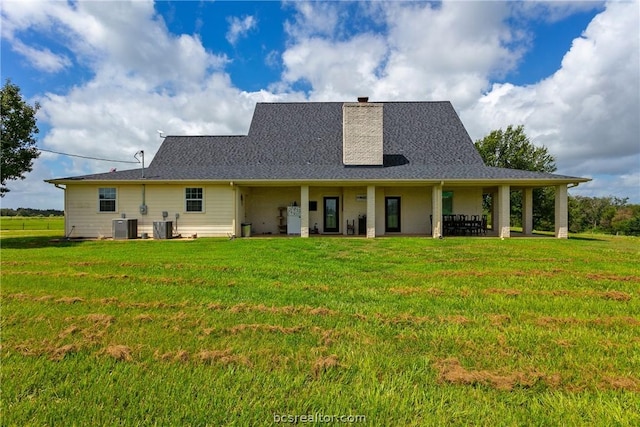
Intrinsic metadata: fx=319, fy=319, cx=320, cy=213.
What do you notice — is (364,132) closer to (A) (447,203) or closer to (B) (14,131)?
(A) (447,203)

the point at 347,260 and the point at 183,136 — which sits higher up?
the point at 183,136

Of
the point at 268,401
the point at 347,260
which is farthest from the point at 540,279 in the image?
the point at 268,401

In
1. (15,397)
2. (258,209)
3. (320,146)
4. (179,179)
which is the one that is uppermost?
(320,146)

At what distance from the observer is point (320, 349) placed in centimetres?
Answer: 319

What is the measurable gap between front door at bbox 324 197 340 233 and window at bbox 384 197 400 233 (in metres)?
2.58

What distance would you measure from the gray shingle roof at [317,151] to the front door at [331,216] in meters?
1.95

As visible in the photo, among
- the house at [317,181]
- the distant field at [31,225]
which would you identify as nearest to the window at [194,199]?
the house at [317,181]

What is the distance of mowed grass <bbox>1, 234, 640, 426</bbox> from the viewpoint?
2.33 metres

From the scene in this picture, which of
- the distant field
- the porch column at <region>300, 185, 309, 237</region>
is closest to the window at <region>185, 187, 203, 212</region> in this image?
the porch column at <region>300, 185, 309, 237</region>

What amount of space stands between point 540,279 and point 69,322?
7756 mm

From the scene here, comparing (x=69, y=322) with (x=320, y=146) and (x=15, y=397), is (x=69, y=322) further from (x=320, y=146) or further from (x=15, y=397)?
(x=320, y=146)

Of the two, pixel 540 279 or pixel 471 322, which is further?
pixel 540 279

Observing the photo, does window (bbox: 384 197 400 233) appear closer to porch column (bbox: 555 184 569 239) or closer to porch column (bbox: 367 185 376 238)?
porch column (bbox: 367 185 376 238)

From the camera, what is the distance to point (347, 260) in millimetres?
8461
